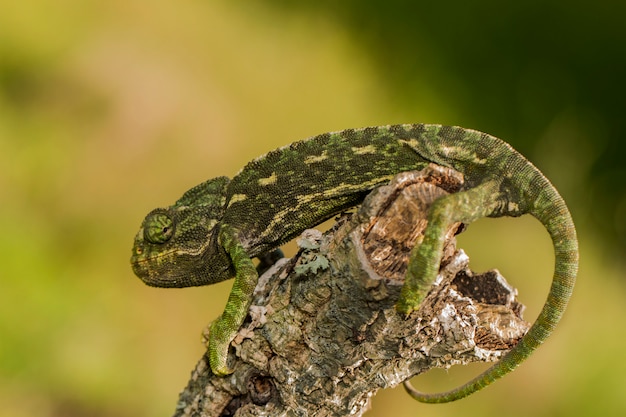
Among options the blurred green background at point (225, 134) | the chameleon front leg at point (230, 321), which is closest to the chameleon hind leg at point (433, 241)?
the chameleon front leg at point (230, 321)

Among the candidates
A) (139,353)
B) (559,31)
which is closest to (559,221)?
(139,353)

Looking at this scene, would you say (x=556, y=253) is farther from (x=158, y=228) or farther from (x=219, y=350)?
(x=158, y=228)

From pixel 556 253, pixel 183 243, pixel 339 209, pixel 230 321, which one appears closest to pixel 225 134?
pixel 183 243

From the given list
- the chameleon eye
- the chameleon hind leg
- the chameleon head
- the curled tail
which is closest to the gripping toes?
the chameleon head

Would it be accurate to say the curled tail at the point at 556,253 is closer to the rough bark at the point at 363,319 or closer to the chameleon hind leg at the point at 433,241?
the rough bark at the point at 363,319

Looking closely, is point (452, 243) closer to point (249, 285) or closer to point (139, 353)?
point (249, 285)

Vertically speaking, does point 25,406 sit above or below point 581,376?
below
